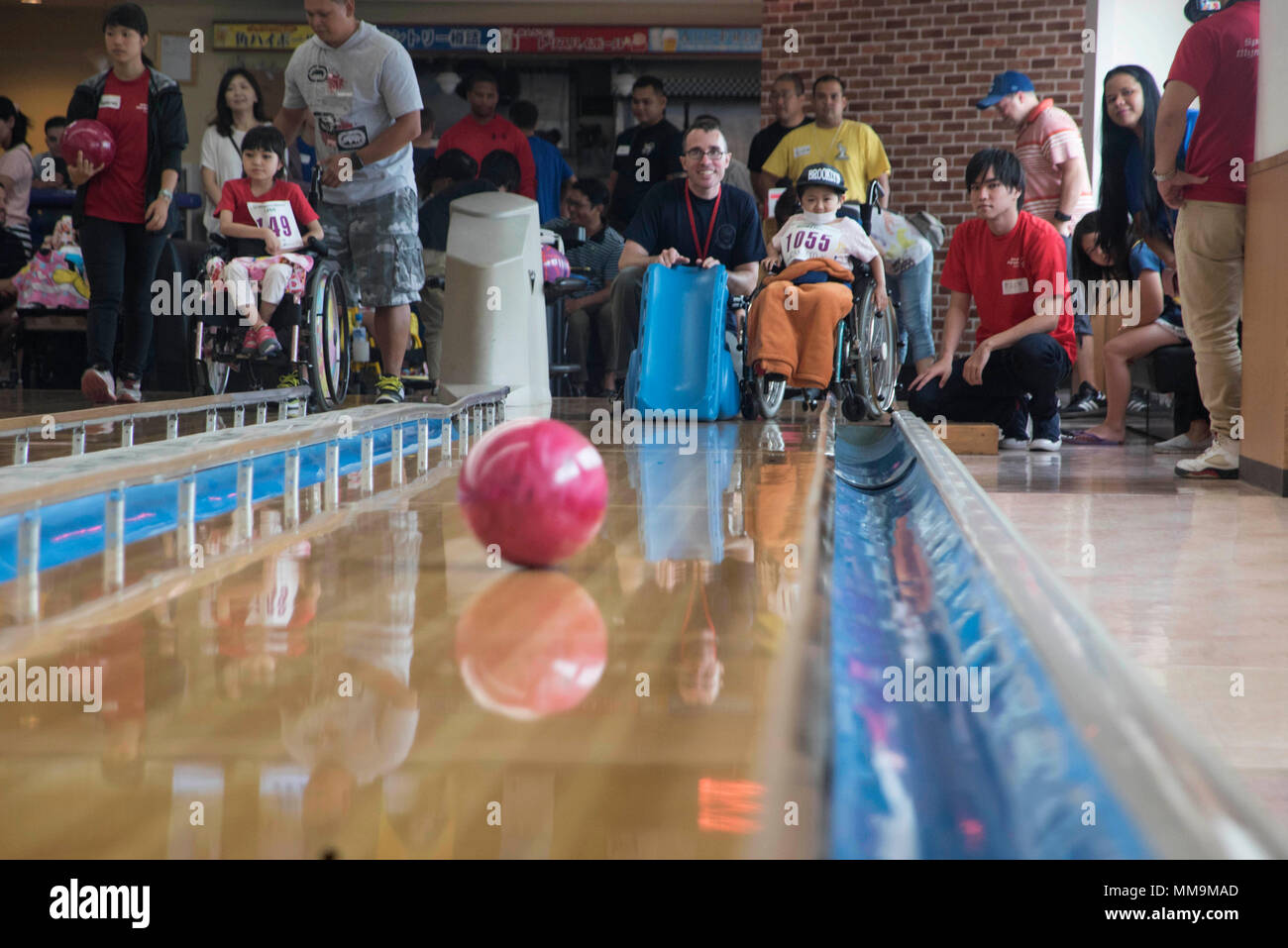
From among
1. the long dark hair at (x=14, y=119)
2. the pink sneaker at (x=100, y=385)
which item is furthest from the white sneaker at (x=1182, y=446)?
the long dark hair at (x=14, y=119)

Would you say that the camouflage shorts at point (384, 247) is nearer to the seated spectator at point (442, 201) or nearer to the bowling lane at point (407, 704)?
the seated spectator at point (442, 201)

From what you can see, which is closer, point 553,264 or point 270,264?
point 270,264

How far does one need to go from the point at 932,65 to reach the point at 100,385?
5258 millimetres

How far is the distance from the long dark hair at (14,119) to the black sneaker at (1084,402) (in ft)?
19.3

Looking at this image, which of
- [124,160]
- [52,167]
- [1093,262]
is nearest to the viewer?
[124,160]

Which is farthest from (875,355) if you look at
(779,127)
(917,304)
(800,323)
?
(779,127)

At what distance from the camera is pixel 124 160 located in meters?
4.11

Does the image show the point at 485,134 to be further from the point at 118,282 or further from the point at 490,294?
the point at 118,282

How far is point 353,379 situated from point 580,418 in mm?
3325

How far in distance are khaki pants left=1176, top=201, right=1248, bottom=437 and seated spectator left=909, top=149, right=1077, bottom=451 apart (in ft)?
2.14

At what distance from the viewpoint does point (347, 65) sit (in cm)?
381

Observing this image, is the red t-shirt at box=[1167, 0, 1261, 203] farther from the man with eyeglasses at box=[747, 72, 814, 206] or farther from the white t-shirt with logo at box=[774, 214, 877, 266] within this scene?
the man with eyeglasses at box=[747, 72, 814, 206]
